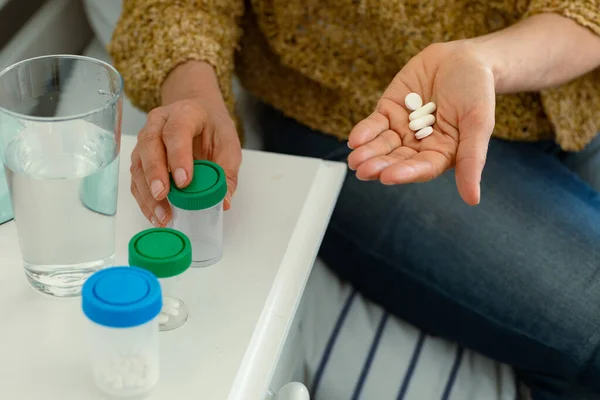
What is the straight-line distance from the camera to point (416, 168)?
59cm

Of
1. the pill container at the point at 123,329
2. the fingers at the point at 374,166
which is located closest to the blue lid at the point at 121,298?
the pill container at the point at 123,329

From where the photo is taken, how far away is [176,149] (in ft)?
1.94

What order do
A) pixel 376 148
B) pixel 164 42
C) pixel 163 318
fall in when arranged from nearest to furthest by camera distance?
pixel 163 318
pixel 376 148
pixel 164 42

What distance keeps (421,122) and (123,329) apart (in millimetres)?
324

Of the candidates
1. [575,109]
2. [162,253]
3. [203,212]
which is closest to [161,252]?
[162,253]

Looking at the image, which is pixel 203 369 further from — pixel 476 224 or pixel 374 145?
pixel 476 224

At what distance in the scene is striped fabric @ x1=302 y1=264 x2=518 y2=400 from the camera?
0.79 metres

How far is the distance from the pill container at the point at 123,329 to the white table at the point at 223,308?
2cm

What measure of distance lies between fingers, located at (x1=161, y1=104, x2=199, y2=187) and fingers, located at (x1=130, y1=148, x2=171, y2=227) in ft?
0.10

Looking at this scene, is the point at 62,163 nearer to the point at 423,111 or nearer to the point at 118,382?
the point at 118,382

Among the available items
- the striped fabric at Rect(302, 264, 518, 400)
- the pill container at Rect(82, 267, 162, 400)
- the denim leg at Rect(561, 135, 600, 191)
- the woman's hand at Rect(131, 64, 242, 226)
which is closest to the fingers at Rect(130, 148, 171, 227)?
the woman's hand at Rect(131, 64, 242, 226)

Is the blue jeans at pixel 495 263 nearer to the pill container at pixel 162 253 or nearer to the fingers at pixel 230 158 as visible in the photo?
the fingers at pixel 230 158

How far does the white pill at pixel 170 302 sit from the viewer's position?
0.53 metres

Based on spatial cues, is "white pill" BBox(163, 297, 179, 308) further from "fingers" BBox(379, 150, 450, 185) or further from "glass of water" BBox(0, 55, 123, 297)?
"fingers" BBox(379, 150, 450, 185)
